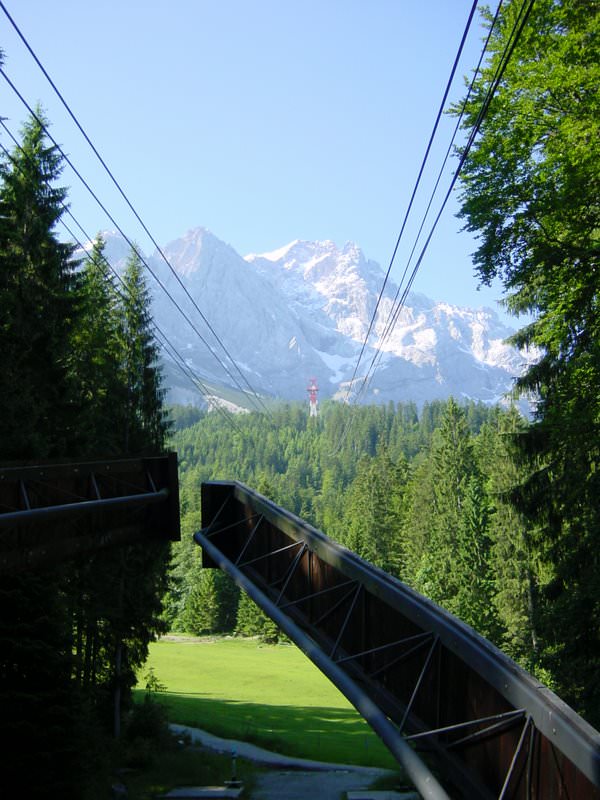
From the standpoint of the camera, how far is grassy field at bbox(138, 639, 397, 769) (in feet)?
111

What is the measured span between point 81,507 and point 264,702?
123 ft

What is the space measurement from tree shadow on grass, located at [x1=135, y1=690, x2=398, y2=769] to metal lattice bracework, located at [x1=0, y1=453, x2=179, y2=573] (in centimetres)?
2159

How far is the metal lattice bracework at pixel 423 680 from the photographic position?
528 centimetres

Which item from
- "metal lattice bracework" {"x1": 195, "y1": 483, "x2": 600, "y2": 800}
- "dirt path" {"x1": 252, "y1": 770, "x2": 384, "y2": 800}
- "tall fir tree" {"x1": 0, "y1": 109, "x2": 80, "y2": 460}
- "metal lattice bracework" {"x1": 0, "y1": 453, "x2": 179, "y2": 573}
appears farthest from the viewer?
"dirt path" {"x1": 252, "y1": 770, "x2": 384, "y2": 800}

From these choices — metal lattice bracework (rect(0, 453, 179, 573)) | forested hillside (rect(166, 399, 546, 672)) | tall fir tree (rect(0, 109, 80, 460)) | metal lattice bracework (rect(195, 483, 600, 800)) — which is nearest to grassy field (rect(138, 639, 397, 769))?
forested hillside (rect(166, 399, 546, 672))

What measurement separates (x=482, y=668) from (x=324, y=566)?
3784 millimetres

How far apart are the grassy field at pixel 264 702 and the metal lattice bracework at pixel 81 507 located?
21.3 metres

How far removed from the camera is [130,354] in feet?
103

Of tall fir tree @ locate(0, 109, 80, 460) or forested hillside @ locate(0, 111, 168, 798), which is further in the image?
tall fir tree @ locate(0, 109, 80, 460)

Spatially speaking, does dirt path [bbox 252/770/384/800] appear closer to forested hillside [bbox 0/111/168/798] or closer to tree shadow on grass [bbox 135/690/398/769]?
tree shadow on grass [bbox 135/690/398/769]

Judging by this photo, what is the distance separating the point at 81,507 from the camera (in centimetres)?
1046

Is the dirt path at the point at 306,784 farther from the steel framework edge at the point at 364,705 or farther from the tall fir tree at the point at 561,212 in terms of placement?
the steel framework edge at the point at 364,705

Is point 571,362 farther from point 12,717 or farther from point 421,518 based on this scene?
point 421,518

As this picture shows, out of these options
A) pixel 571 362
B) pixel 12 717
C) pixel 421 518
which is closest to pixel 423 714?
pixel 571 362
